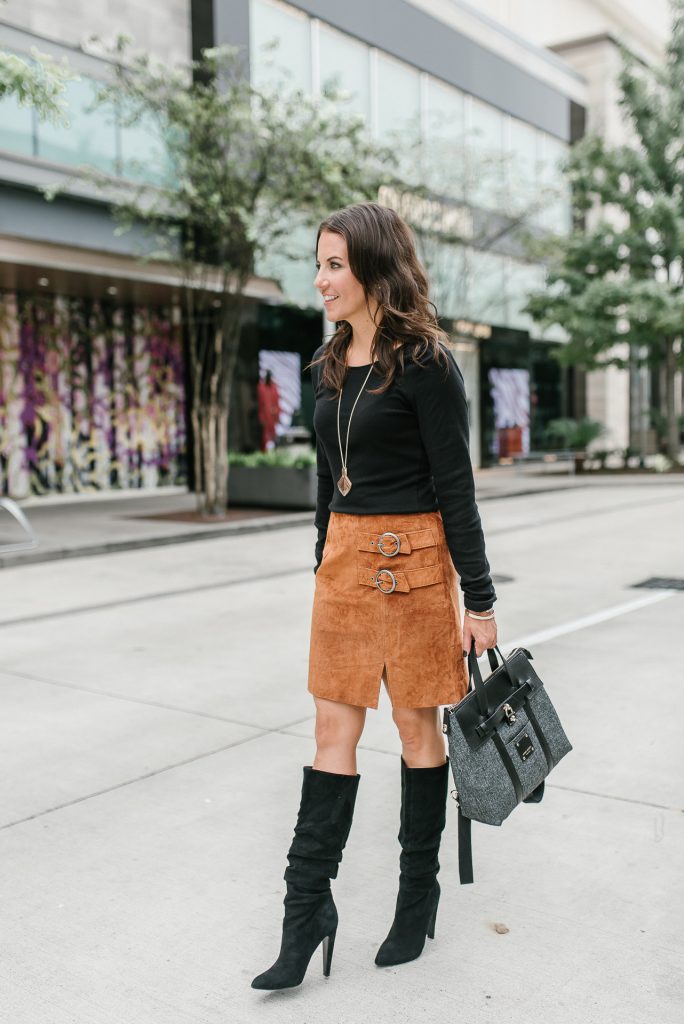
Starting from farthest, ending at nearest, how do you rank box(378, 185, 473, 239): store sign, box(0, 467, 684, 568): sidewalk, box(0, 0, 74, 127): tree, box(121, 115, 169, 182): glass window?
box(378, 185, 473, 239): store sign → box(121, 115, 169, 182): glass window → box(0, 467, 684, 568): sidewalk → box(0, 0, 74, 127): tree

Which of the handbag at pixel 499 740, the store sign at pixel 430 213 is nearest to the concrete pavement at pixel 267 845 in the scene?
the handbag at pixel 499 740

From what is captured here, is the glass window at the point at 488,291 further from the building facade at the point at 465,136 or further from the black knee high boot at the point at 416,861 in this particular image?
the black knee high boot at the point at 416,861

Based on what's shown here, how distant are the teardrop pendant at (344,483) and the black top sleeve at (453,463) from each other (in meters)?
0.21

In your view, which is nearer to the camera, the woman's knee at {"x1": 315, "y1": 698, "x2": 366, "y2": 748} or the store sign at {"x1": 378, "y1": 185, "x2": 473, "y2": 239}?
the woman's knee at {"x1": 315, "y1": 698, "x2": 366, "y2": 748}

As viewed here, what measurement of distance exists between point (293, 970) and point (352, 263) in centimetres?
171

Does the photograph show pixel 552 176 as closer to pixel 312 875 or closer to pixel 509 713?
pixel 509 713

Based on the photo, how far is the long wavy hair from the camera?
258cm

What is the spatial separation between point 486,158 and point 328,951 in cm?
2094

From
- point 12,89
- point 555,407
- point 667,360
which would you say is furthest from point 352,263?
point 555,407

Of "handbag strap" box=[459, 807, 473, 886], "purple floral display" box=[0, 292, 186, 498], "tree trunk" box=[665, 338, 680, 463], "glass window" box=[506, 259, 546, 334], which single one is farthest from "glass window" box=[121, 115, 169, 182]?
"handbag strap" box=[459, 807, 473, 886]

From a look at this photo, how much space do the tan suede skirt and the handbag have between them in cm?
9

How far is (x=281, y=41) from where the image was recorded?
2066 cm

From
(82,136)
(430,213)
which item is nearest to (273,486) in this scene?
(82,136)

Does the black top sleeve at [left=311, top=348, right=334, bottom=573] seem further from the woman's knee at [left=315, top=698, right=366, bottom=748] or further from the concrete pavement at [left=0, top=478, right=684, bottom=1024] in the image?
the concrete pavement at [left=0, top=478, right=684, bottom=1024]
